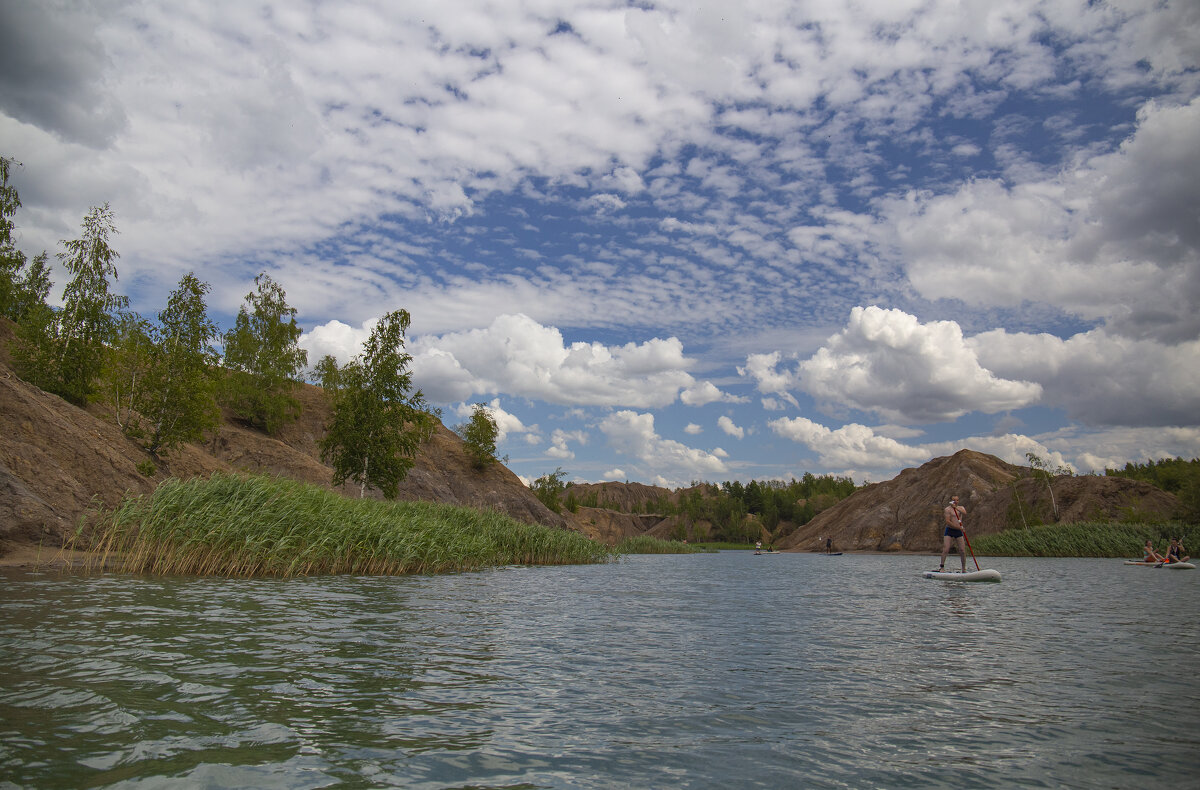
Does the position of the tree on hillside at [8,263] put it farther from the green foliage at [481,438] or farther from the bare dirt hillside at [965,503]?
the bare dirt hillside at [965,503]

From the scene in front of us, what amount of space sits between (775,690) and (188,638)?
9982mm

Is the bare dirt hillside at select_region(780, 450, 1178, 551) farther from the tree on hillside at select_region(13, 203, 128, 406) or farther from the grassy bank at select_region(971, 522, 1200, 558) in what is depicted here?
the tree on hillside at select_region(13, 203, 128, 406)

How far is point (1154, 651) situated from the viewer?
12758 mm

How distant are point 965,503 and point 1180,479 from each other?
30029 mm

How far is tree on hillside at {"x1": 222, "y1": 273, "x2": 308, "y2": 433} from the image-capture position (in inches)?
2694

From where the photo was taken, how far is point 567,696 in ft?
30.8

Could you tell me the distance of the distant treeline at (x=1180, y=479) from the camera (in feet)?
196

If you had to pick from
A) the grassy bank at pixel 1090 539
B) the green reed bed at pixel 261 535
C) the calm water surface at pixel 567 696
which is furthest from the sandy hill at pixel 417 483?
the grassy bank at pixel 1090 539

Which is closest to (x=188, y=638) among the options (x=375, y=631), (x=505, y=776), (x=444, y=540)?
(x=375, y=631)

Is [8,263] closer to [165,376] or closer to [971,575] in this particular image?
[165,376]

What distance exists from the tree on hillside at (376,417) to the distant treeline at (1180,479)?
217 feet

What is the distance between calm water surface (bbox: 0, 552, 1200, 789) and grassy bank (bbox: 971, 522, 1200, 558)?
4923 centimetres

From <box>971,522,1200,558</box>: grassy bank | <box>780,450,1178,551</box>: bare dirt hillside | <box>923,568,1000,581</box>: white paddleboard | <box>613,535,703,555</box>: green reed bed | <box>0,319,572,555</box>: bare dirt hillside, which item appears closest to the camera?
<box>0,319,572,555</box>: bare dirt hillside

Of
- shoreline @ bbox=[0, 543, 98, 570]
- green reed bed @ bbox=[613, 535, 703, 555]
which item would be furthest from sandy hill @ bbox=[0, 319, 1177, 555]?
green reed bed @ bbox=[613, 535, 703, 555]
